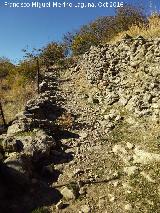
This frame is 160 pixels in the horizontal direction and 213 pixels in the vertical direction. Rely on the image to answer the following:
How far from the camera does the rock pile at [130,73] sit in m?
18.9

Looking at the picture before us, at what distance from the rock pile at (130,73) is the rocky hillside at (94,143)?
0.18ft

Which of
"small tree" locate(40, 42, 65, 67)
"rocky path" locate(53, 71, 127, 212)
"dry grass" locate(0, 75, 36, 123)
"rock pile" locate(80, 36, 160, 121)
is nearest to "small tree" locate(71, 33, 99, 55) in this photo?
"small tree" locate(40, 42, 65, 67)

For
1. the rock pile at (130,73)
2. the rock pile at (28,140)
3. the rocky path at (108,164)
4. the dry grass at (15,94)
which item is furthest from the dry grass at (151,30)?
the rock pile at (28,140)

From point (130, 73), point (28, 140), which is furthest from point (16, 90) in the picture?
point (28, 140)

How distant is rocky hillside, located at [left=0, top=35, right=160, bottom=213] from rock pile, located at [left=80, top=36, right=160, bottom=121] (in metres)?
0.06

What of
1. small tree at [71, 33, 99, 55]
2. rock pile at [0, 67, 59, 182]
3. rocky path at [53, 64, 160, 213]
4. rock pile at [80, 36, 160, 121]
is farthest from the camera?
small tree at [71, 33, 99, 55]

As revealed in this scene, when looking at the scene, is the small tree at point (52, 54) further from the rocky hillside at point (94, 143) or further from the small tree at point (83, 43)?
the rocky hillside at point (94, 143)

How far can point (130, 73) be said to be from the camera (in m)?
22.3

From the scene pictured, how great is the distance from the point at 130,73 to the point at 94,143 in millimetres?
6753

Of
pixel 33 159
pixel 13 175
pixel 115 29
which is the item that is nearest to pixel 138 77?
pixel 33 159

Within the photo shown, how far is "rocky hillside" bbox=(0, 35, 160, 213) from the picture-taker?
13312mm

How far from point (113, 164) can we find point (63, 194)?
2.77m

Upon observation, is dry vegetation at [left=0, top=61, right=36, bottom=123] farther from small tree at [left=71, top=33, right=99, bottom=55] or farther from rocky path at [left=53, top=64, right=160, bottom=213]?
rocky path at [left=53, top=64, right=160, bottom=213]

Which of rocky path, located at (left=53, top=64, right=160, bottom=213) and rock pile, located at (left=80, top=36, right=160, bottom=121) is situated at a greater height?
rock pile, located at (left=80, top=36, right=160, bottom=121)
